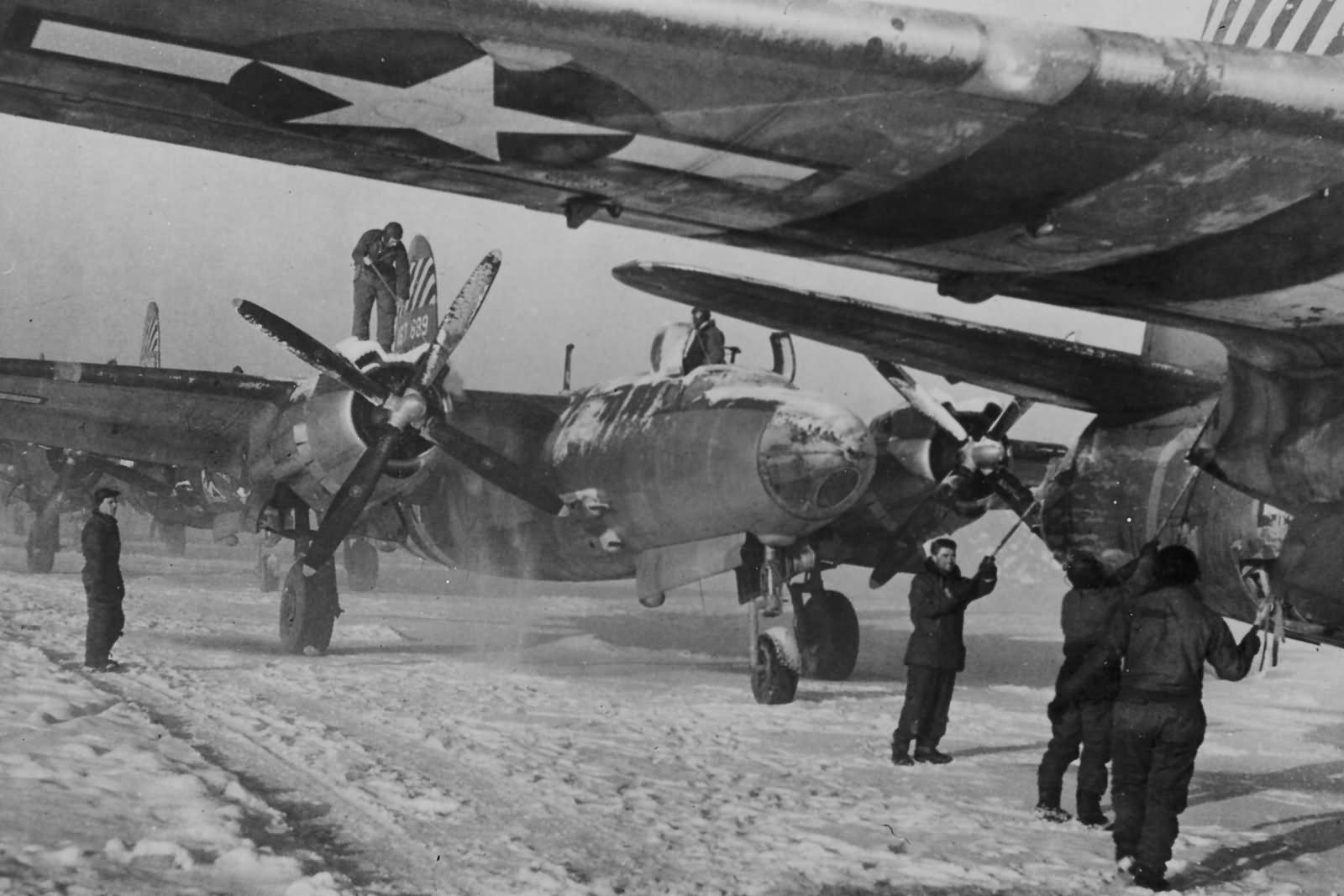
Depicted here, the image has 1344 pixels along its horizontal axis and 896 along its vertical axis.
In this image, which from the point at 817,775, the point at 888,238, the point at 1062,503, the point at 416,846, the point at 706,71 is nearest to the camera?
the point at 706,71

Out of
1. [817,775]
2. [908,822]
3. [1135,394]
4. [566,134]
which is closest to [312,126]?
[566,134]

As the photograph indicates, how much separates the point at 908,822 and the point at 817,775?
1.21m

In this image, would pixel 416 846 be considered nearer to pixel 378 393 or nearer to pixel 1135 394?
pixel 1135 394

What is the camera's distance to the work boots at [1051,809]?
243 inches

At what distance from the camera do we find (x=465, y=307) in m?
10.8

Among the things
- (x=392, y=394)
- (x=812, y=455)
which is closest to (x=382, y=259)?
(x=392, y=394)

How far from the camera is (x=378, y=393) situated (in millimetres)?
10922

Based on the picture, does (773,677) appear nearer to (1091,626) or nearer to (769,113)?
(1091,626)

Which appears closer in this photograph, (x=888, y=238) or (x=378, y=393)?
(x=888, y=238)

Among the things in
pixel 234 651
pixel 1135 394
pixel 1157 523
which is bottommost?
pixel 234 651

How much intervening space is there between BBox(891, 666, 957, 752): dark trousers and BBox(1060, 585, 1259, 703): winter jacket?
2604 mm

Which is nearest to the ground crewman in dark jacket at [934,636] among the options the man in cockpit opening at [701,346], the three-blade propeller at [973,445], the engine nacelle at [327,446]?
the three-blade propeller at [973,445]

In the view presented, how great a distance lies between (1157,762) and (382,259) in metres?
10.6

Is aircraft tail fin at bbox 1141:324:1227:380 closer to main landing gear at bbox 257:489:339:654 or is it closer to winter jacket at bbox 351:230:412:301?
main landing gear at bbox 257:489:339:654
